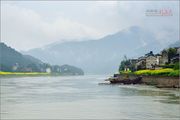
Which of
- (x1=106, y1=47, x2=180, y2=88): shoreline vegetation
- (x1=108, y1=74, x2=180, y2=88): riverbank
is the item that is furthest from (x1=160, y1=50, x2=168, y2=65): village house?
(x1=108, y1=74, x2=180, y2=88): riverbank

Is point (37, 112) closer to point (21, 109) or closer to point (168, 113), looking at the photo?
point (21, 109)

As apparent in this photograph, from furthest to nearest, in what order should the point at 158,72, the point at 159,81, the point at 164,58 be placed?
the point at 164,58
the point at 158,72
the point at 159,81

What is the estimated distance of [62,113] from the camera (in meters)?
38.5

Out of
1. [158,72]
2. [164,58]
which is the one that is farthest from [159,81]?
[164,58]

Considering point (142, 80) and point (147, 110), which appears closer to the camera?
point (147, 110)

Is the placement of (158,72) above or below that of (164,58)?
below

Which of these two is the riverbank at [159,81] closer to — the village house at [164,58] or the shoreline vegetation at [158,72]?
the shoreline vegetation at [158,72]

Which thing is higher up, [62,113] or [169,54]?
[169,54]

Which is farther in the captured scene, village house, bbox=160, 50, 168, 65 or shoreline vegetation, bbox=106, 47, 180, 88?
village house, bbox=160, 50, 168, 65

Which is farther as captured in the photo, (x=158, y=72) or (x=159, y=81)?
(x=158, y=72)

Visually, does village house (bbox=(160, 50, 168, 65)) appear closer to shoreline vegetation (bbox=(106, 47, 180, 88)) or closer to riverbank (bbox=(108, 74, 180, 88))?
shoreline vegetation (bbox=(106, 47, 180, 88))

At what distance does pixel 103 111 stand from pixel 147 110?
4.34m

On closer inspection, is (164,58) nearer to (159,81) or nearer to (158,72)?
(158,72)

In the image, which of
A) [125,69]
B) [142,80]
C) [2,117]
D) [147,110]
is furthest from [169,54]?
[2,117]
